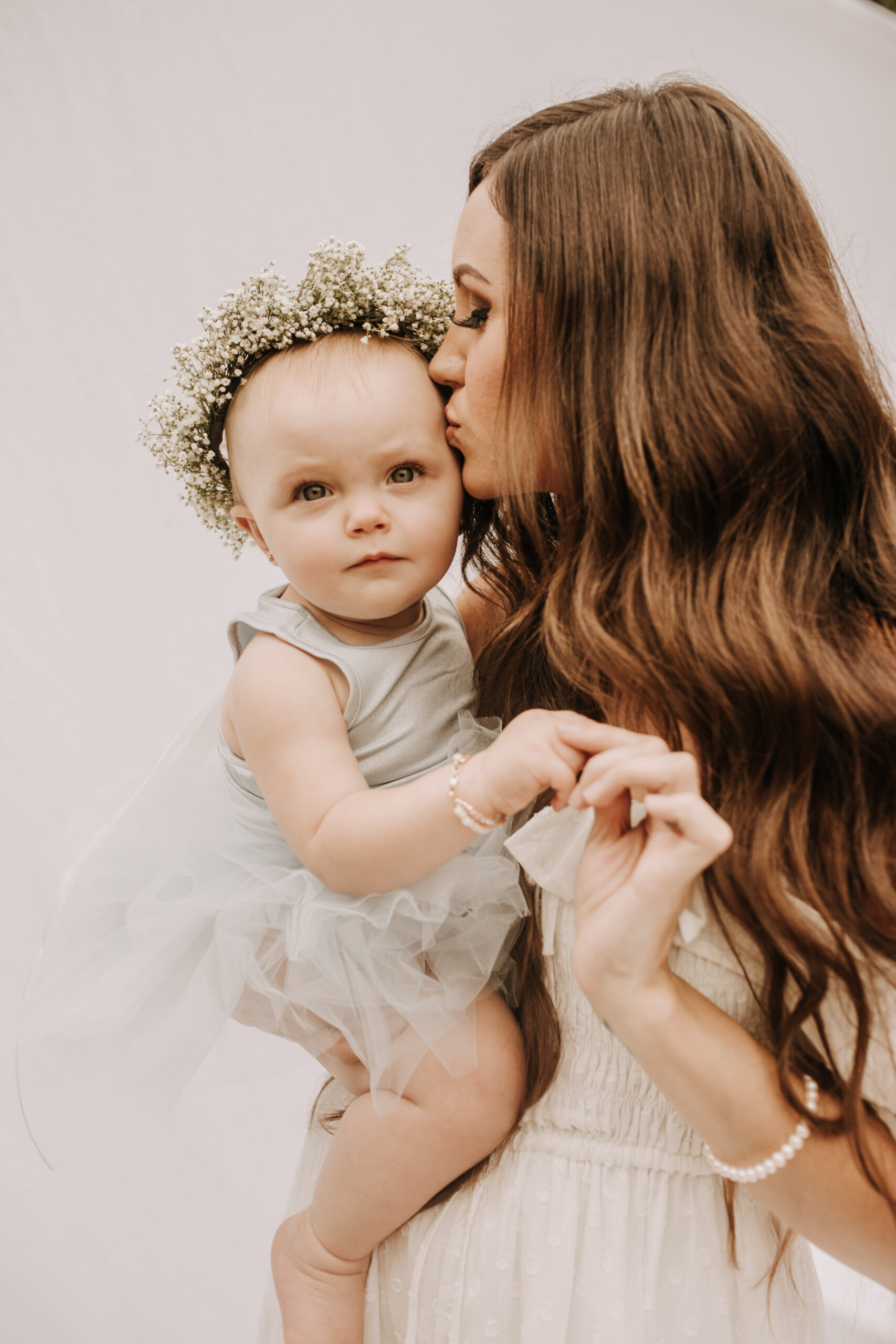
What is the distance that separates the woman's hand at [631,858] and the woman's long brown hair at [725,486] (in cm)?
12

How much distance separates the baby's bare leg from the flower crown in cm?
81

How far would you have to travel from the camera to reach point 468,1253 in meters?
1.11

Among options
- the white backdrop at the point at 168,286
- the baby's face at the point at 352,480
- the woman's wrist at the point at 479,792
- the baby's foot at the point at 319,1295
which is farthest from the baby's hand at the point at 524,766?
the white backdrop at the point at 168,286

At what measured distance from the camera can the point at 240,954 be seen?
3.67 ft

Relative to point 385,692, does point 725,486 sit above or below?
above

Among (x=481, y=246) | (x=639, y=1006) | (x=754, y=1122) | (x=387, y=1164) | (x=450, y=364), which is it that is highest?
(x=481, y=246)

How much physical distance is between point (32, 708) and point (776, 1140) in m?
1.49

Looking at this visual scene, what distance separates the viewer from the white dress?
42.3 inches

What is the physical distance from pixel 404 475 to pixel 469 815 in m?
0.45

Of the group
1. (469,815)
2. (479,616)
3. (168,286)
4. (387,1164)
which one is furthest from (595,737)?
(168,286)

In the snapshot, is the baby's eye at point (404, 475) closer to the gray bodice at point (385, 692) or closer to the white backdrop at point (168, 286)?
the gray bodice at point (385, 692)

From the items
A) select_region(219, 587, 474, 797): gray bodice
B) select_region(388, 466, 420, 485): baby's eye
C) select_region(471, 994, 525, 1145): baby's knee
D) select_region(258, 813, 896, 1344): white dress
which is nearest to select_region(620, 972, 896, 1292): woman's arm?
select_region(258, 813, 896, 1344): white dress

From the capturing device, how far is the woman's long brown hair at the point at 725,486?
38.4 inches

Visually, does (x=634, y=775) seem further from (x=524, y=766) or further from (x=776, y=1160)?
(x=776, y=1160)
